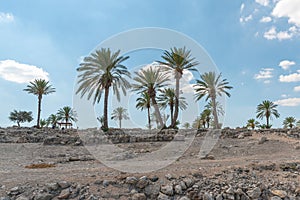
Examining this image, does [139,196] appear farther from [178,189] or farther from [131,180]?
[178,189]

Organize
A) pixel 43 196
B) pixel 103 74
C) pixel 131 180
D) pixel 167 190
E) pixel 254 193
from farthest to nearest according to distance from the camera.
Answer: pixel 103 74 → pixel 254 193 → pixel 131 180 → pixel 167 190 → pixel 43 196

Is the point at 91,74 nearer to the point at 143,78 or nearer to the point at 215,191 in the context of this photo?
the point at 143,78

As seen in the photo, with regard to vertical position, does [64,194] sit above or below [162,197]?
above

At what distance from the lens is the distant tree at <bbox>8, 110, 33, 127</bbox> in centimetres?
5166

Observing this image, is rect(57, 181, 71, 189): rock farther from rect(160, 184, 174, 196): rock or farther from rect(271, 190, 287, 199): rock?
rect(271, 190, 287, 199): rock

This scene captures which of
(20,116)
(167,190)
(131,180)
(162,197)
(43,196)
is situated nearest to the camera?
(43,196)

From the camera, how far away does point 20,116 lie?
171 feet

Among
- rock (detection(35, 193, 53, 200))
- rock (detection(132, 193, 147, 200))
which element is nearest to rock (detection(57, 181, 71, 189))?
rock (detection(35, 193, 53, 200))

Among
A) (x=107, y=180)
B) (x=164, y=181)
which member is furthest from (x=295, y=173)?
(x=107, y=180)

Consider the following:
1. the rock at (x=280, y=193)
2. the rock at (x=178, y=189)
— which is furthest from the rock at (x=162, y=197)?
the rock at (x=280, y=193)

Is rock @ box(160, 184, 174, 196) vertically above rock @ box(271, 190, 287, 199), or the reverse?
rock @ box(160, 184, 174, 196)

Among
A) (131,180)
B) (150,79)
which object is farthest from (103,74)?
(131,180)

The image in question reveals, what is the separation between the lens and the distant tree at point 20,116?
169 ft

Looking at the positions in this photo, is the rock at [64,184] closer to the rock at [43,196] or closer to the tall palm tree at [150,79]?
the rock at [43,196]
